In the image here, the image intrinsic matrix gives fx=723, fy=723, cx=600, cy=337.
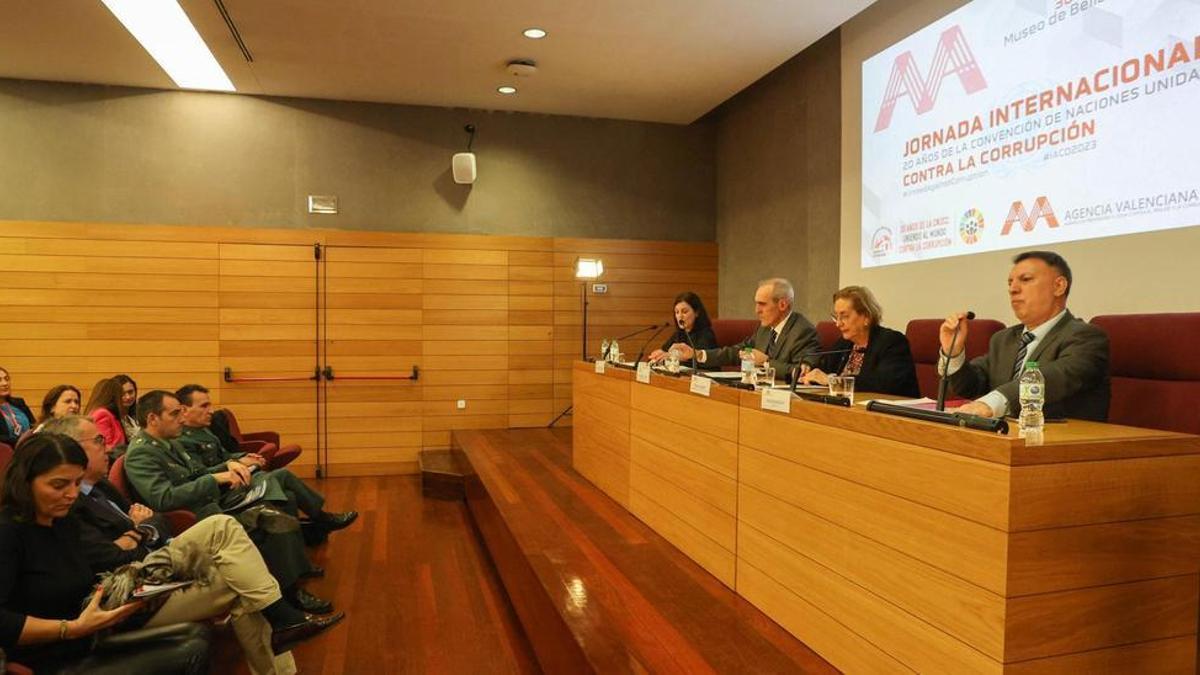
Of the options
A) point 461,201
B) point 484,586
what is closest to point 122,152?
point 461,201

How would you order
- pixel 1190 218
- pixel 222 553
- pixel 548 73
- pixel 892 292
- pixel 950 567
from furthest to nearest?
pixel 548 73
pixel 892 292
pixel 1190 218
pixel 222 553
pixel 950 567

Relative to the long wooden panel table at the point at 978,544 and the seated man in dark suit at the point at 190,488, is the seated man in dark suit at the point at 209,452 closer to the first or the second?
the seated man in dark suit at the point at 190,488

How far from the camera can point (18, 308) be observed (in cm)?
560

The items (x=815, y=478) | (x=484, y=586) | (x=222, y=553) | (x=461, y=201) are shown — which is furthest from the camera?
(x=461, y=201)

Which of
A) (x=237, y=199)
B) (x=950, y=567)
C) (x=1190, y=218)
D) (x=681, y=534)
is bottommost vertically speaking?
(x=681, y=534)

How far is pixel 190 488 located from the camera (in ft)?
9.77

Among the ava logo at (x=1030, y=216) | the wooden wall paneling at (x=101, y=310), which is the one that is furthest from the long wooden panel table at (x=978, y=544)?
the wooden wall paneling at (x=101, y=310)

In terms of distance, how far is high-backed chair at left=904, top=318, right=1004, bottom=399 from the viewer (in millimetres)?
3119

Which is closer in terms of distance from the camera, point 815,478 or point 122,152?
point 815,478

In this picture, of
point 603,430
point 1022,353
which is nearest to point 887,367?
point 1022,353

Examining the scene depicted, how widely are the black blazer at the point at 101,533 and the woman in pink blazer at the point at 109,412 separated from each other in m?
1.47

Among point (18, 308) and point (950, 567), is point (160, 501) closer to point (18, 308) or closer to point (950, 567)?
point (950, 567)

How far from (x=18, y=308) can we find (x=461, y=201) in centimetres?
351

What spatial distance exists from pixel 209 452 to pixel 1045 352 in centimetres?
365
